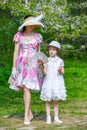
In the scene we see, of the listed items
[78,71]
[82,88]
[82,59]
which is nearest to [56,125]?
[82,88]

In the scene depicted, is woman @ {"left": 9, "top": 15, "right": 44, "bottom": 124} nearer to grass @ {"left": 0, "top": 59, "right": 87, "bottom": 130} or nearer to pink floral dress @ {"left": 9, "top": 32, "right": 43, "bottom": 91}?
pink floral dress @ {"left": 9, "top": 32, "right": 43, "bottom": 91}

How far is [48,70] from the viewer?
8172 mm

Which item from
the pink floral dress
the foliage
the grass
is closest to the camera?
the grass

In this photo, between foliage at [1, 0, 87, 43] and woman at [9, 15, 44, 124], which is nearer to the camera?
woman at [9, 15, 44, 124]

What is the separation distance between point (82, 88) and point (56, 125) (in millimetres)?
7158

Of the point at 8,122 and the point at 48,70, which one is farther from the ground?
the point at 48,70

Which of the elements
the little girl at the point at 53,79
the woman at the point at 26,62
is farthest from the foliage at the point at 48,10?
the little girl at the point at 53,79

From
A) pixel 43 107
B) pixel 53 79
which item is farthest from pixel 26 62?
pixel 43 107

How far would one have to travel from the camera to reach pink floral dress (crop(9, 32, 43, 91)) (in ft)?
26.9

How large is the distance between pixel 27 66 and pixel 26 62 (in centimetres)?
7

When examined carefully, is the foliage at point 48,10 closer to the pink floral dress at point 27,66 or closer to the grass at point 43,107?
the grass at point 43,107

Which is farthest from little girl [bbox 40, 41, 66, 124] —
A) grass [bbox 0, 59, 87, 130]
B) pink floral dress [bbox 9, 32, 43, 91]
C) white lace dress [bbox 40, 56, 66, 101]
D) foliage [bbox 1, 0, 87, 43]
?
foliage [bbox 1, 0, 87, 43]

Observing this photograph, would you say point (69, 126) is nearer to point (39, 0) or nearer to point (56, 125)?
point (56, 125)

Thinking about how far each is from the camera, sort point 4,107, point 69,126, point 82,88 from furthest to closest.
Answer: point 82,88
point 4,107
point 69,126
